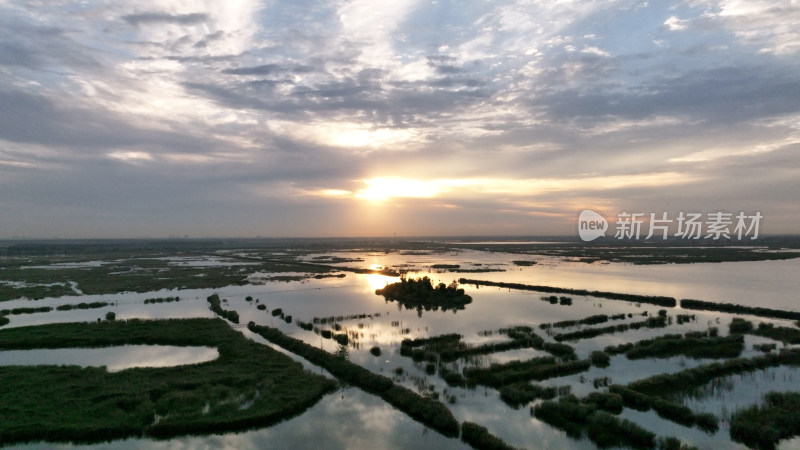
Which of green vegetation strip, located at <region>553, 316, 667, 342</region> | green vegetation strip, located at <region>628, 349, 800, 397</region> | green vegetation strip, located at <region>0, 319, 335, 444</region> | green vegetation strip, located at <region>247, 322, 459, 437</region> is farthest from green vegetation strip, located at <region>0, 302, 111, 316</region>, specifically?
green vegetation strip, located at <region>628, 349, 800, 397</region>

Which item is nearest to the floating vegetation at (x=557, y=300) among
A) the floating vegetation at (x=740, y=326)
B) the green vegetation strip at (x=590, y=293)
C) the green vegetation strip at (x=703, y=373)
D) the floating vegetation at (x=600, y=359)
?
the green vegetation strip at (x=590, y=293)

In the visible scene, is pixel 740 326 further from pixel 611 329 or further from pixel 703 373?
pixel 703 373

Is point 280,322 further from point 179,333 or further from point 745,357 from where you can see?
point 745,357

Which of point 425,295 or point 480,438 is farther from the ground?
point 425,295

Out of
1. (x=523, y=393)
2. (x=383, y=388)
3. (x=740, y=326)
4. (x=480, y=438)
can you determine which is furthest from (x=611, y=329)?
(x=480, y=438)

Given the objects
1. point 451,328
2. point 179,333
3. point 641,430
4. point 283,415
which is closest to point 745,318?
point 451,328

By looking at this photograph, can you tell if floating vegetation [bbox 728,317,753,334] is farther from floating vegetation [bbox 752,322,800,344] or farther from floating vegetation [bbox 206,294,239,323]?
floating vegetation [bbox 206,294,239,323]
